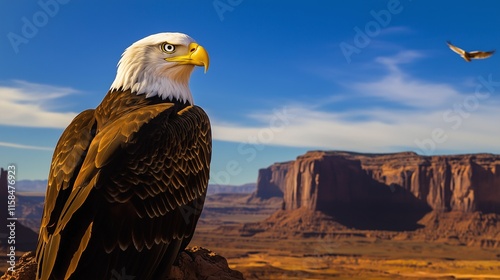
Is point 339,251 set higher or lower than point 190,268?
lower

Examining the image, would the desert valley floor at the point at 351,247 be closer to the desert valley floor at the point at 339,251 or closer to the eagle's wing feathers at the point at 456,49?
the desert valley floor at the point at 339,251

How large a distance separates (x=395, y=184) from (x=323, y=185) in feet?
64.2

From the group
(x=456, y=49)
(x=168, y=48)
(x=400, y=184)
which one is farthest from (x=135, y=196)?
(x=400, y=184)

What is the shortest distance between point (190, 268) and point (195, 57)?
3.24 m

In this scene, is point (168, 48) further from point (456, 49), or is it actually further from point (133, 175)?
point (456, 49)

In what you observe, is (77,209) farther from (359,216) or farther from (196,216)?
(359,216)

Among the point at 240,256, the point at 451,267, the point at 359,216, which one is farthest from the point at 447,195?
the point at 240,256

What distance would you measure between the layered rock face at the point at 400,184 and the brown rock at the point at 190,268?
121394 millimetres

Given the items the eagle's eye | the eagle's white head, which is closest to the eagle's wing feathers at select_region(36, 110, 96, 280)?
the eagle's white head

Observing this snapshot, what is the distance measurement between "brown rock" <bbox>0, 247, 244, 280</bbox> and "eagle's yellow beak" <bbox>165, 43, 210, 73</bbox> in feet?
9.11

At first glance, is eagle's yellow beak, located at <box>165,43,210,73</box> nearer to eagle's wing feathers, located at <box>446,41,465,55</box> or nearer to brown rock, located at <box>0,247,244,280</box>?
brown rock, located at <box>0,247,244,280</box>

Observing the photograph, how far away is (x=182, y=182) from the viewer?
698cm

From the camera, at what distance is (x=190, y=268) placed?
848cm

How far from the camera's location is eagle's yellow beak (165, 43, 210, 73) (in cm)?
763
